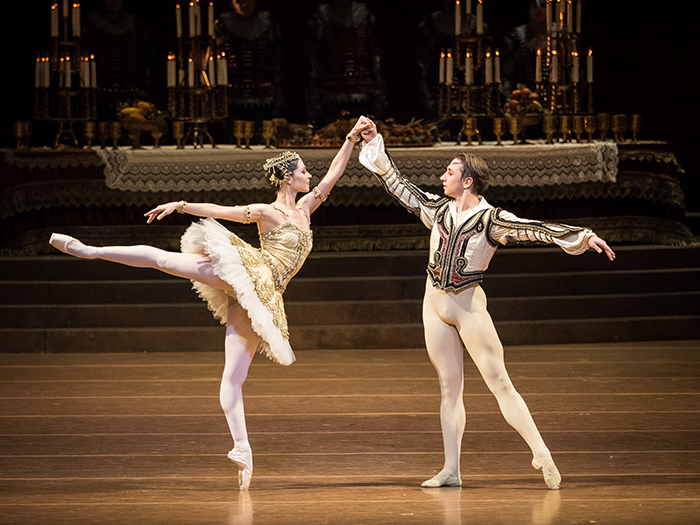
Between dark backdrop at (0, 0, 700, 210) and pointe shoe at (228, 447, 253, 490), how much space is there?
6.88 metres

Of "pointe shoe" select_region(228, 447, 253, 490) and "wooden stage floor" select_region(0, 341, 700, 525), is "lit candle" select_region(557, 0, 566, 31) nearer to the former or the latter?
"wooden stage floor" select_region(0, 341, 700, 525)

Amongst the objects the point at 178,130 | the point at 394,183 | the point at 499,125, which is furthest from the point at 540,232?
the point at 178,130

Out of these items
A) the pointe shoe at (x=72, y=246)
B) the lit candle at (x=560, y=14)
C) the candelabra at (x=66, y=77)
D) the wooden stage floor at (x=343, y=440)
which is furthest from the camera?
the candelabra at (x=66, y=77)

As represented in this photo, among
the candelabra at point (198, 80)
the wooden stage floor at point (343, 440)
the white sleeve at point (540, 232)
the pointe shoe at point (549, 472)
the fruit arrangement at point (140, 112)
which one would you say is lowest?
the wooden stage floor at point (343, 440)

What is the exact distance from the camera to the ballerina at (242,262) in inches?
148

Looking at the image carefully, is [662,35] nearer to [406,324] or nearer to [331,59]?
[331,59]

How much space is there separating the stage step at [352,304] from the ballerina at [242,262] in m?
2.72

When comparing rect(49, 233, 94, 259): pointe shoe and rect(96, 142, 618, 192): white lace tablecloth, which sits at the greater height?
rect(96, 142, 618, 192): white lace tablecloth

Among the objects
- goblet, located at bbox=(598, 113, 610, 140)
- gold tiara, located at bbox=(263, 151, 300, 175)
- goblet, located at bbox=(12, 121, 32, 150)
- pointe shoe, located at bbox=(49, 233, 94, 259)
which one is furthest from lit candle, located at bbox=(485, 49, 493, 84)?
pointe shoe, located at bbox=(49, 233, 94, 259)

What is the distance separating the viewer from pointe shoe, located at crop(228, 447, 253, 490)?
3.75m

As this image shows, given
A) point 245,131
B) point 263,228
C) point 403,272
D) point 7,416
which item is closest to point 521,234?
point 263,228

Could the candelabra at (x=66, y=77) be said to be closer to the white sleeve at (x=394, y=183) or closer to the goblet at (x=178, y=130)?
the goblet at (x=178, y=130)

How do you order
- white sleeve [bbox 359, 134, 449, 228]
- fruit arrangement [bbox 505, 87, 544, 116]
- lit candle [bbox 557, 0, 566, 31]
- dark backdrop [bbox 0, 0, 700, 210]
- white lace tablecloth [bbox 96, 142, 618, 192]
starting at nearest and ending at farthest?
white sleeve [bbox 359, 134, 449, 228]
white lace tablecloth [bbox 96, 142, 618, 192]
lit candle [bbox 557, 0, 566, 31]
fruit arrangement [bbox 505, 87, 544, 116]
dark backdrop [bbox 0, 0, 700, 210]

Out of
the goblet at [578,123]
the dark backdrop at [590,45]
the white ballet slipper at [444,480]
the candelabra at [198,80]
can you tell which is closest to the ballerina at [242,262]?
the white ballet slipper at [444,480]
